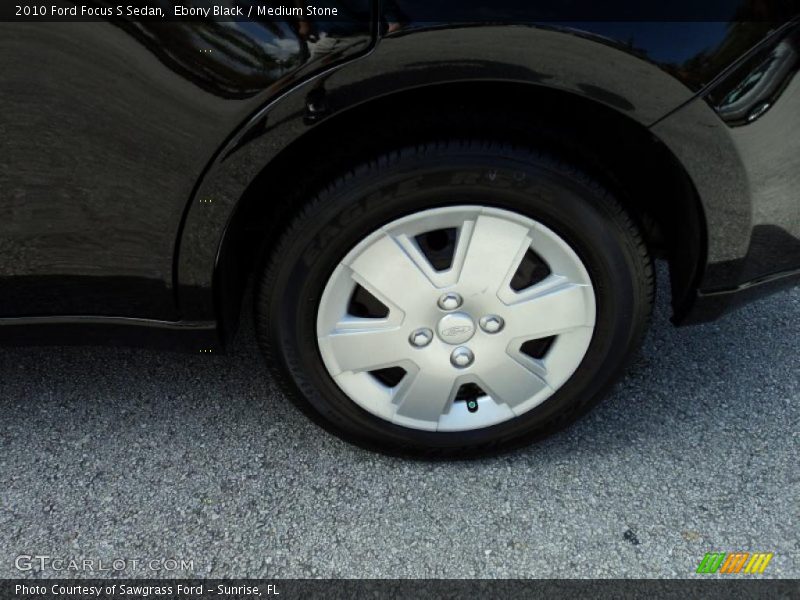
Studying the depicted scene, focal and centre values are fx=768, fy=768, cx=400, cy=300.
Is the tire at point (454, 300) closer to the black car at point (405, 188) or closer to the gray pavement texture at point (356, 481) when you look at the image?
the black car at point (405, 188)

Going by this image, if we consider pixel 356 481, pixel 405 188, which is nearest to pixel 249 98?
pixel 405 188

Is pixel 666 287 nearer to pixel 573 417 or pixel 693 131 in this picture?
pixel 573 417

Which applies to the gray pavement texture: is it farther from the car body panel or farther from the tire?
the car body panel

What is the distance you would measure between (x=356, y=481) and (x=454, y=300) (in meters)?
0.55

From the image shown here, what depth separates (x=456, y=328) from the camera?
1743 mm

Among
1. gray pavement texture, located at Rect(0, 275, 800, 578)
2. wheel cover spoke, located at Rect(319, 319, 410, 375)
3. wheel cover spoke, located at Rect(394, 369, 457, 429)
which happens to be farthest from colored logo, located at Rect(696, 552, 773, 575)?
wheel cover spoke, located at Rect(319, 319, 410, 375)

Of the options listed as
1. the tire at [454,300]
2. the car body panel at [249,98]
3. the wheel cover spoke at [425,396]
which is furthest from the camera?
the wheel cover spoke at [425,396]

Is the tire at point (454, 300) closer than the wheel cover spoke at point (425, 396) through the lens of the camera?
Yes

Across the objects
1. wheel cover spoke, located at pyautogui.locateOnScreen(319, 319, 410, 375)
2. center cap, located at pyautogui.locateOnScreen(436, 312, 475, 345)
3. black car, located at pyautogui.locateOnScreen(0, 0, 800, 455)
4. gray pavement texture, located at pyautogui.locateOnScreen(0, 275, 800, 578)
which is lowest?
gray pavement texture, located at pyautogui.locateOnScreen(0, 275, 800, 578)

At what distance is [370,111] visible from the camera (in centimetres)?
157

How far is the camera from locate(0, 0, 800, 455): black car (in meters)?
1.41

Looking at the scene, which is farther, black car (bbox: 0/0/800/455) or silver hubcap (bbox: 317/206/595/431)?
silver hubcap (bbox: 317/206/595/431)

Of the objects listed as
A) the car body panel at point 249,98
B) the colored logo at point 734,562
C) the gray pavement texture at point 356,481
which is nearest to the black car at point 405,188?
the car body panel at point 249,98

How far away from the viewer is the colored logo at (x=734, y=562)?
171 cm
